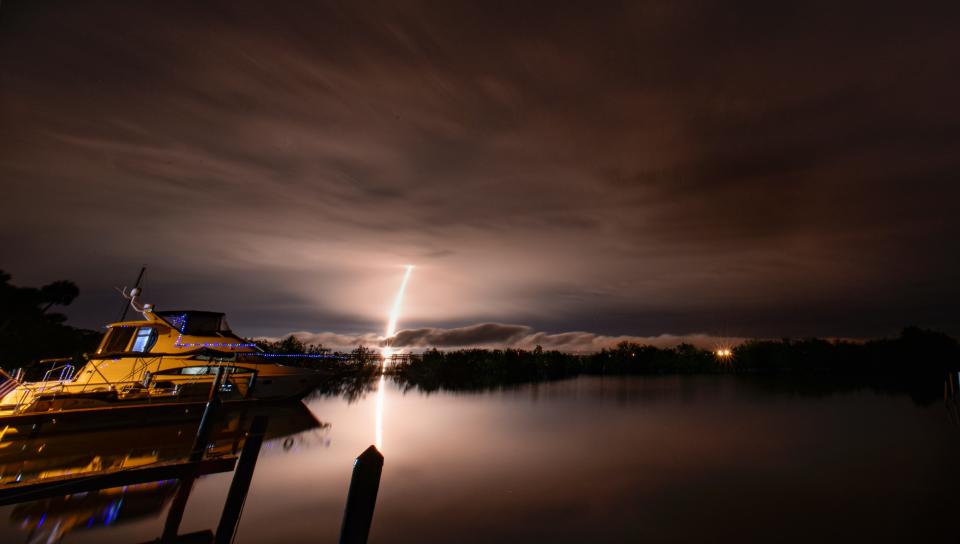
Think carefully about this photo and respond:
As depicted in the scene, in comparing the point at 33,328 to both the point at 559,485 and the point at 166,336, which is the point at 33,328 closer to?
the point at 166,336

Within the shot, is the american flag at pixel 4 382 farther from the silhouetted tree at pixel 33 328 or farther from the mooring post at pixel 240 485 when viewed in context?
the silhouetted tree at pixel 33 328

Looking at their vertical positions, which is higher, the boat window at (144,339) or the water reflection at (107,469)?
the boat window at (144,339)

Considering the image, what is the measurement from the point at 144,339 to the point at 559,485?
22574mm

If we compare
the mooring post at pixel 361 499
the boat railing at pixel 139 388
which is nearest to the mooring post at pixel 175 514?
the mooring post at pixel 361 499

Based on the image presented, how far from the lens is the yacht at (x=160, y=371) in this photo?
16328 mm

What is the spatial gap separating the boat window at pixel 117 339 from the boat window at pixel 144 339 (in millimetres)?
424

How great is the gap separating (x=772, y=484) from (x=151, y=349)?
30.4 m

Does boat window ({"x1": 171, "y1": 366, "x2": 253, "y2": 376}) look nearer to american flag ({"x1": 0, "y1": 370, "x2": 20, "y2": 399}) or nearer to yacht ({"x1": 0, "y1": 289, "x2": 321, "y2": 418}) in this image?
yacht ({"x1": 0, "y1": 289, "x2": 321, "y2": 418})

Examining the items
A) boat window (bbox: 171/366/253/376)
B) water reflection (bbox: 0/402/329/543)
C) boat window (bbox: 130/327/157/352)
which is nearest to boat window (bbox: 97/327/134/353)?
boat window (bbox: 130/327/157/352)

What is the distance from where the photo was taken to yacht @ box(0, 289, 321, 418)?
53.6ft

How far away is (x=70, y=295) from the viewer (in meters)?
43.8

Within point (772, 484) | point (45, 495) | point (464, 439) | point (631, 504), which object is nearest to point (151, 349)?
point (45, 495)

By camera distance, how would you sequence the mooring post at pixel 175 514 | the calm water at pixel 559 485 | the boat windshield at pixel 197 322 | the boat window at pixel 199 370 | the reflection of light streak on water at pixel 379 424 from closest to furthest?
the mooring post at pixel 175 514 < the calm water at pixel 559 485 < the boat window at pixel 199 370 < the reflection of light streak on water at pixel 379 424 < the boat windshield at pixel 197 322

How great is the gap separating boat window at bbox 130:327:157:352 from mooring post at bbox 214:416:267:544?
16218mm
